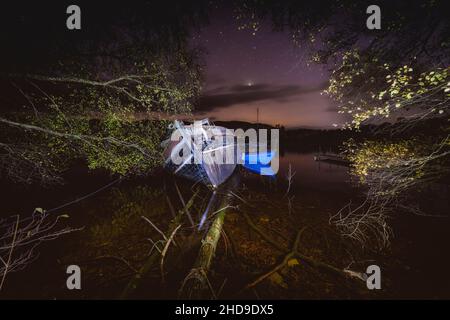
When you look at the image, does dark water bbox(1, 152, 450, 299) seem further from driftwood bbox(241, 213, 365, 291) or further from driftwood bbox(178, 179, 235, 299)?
driftwood bbox(178, 179, 235, 299)

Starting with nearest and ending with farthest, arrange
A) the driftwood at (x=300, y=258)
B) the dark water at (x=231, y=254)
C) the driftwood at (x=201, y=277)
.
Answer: the driftwood at (x=201, y=277)
the dark water at (x=231, y=254)
the driftwood at (x=300, y=258)

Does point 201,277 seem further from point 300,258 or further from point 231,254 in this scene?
point 300,258

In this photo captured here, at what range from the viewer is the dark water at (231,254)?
557cm

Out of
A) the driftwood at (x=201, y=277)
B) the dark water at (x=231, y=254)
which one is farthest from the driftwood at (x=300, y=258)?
the driftwood at (x=201, y=277)

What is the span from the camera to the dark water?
5570mm

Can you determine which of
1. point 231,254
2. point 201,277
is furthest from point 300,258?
point 201,277

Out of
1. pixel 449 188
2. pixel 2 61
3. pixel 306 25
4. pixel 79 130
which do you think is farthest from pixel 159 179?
pixel 449 188

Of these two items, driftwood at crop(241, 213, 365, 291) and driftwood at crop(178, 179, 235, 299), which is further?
driftwood at crop(241, 213, 365, 291)

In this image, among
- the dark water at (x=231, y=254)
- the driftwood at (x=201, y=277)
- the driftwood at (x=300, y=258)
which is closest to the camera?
the driftwood at (x=201, y=277)

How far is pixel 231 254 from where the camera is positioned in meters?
6.86

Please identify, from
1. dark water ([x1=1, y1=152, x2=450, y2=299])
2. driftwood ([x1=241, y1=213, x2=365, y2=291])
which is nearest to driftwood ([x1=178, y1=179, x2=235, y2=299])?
dark water ([x1=1, y1=152, x2=450, y2=299])

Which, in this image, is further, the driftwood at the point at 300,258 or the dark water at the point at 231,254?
the driftwood at the point at 300,258

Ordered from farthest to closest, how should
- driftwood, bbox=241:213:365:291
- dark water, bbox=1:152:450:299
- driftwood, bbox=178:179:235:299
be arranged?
driftwood, bbox=241:213:365:291, dark water, bbox=1:152:450:299, driftwood, bbox=178:179:235:299

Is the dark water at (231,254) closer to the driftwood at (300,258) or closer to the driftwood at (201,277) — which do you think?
the driftwood at (300,258)
